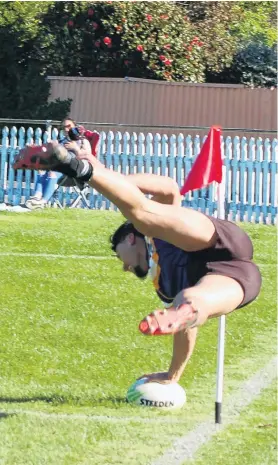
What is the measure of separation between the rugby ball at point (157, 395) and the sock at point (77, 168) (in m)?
2.19

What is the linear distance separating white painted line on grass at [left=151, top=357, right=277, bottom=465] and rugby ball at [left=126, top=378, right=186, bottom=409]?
0.31 m

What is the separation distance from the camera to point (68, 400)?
7.53 meters

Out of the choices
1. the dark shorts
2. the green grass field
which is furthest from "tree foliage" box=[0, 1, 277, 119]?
the dark shorts

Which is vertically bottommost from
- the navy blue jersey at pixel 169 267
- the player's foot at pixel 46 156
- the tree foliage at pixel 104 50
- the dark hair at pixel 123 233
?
the navy blue jersey at pixel 169 267

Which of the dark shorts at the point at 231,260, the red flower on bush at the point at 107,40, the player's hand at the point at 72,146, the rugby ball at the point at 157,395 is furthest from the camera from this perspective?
the red flower on bush at the point at 107,40

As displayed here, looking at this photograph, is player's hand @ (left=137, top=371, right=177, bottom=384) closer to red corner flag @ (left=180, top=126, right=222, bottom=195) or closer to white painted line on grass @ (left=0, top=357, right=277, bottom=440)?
white painted line on grass @ (left=0, top=357, right=277, bottom=440)

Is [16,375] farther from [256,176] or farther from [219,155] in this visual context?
[256,176]

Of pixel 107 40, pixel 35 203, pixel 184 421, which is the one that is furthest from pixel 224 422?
pixel 107 40

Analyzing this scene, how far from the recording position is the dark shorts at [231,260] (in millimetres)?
6211

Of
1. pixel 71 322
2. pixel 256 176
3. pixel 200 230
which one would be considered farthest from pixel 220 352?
pixel 256 176

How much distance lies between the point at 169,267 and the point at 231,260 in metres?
0.48

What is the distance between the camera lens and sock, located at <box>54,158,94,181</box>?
18.0ft

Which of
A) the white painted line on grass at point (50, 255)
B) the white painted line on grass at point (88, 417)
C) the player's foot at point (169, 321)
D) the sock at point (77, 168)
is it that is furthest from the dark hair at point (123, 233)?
the white painted line on grass at point (50, 255)

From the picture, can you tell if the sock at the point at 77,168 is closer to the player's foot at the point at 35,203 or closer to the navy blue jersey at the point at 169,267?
the navy blue jersey at the point at 169,267
